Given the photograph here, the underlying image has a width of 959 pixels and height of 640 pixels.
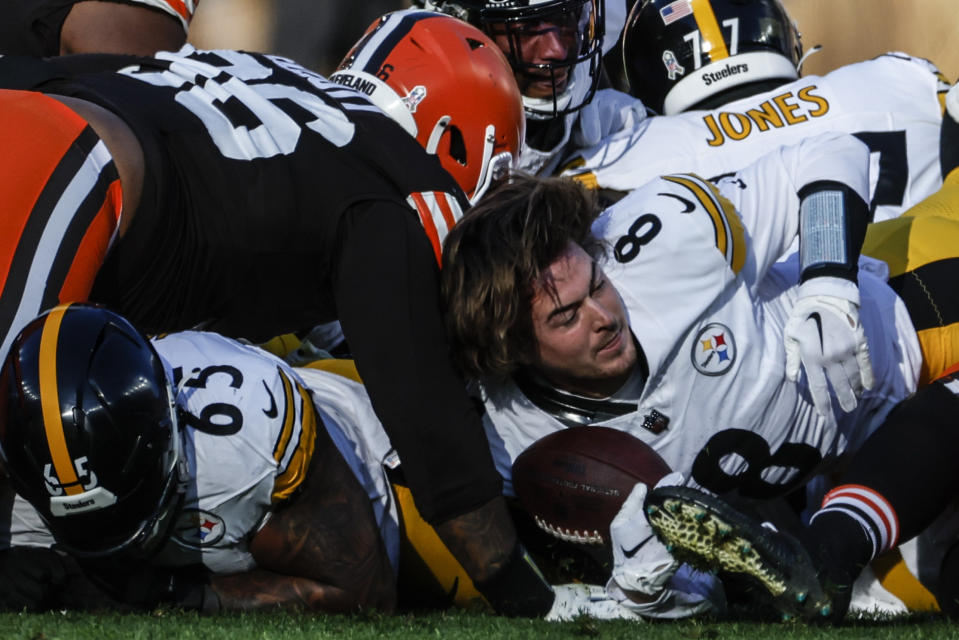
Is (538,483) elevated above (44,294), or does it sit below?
below

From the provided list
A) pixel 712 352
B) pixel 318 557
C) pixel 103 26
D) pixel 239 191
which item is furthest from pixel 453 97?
pixel 318 557

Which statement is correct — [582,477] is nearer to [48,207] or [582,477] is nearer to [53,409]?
[53,409]

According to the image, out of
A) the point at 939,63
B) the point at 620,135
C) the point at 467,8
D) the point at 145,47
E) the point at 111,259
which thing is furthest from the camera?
the point at 939,63

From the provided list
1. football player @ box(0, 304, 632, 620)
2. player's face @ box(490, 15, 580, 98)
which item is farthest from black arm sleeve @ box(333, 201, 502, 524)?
player's face @ box(490, 15, 580, 98)

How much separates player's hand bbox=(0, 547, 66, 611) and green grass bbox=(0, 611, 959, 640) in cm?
7

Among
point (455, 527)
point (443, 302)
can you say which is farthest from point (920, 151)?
point (455, 527)

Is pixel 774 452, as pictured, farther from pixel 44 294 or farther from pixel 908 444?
pixel 44 294

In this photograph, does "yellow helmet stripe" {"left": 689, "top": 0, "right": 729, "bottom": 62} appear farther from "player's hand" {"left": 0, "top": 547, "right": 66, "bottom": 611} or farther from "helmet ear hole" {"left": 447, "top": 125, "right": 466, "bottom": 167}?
"player's hand" {"left": 0, "top": 547, "right": 66, "bottom": 611}

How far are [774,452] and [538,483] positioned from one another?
56 centimetres

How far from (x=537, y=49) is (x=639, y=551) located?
88.5 inches

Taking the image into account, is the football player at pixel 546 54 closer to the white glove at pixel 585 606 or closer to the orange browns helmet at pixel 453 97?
the orange browns helmet at pixel 453 97

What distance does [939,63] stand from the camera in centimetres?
700

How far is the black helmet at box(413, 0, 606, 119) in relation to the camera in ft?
13.9

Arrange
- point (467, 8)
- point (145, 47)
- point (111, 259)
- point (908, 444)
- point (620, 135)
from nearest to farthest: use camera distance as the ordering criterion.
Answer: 1. point (111, 259)
2. point (908, 444)
3. point (145, 47)
4. point (467, 8)
5. point (620, 135)
